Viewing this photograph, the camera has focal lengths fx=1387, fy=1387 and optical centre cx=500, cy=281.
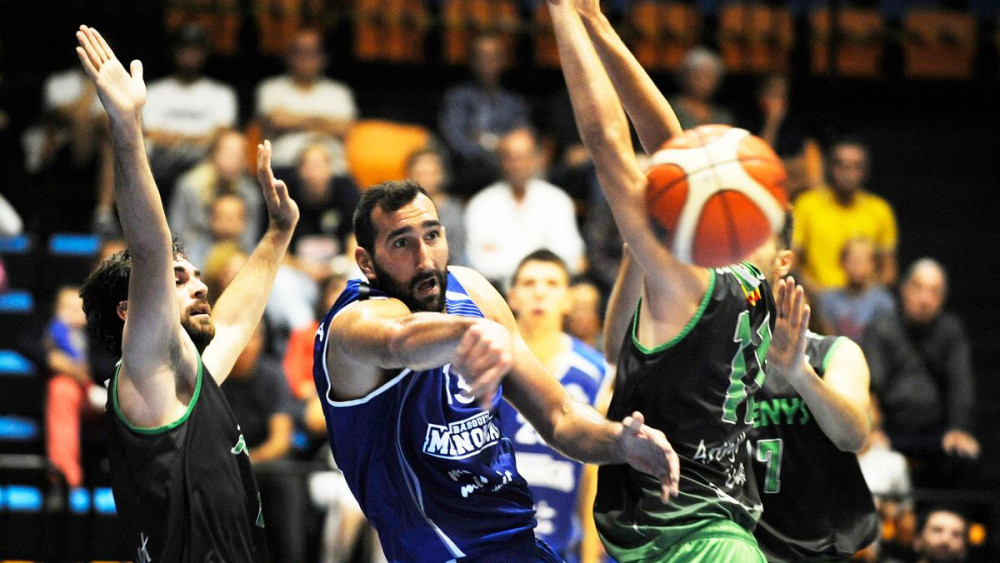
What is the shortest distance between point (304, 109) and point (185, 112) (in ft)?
3.14

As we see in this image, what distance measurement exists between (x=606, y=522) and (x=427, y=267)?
1.04 m

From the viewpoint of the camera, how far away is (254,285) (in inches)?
214

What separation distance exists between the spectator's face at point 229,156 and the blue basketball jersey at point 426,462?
590cm

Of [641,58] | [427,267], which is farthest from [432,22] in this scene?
[427,267]

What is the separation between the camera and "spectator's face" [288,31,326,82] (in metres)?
Answer: 11.4

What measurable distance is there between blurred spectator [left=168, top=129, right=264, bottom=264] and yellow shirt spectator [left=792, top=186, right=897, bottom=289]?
442 centimetres

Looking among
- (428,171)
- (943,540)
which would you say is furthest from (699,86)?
(943,540)

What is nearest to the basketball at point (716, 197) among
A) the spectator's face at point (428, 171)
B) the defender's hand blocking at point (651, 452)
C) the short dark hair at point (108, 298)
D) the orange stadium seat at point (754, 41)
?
the defender's hand blocking at point (651, 452)

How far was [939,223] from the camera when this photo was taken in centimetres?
1350

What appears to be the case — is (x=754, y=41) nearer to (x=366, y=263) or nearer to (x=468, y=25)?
(x=468, y=25)

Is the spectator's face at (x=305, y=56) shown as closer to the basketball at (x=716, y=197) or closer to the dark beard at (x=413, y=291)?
the dark beard at (x=413, y=291)

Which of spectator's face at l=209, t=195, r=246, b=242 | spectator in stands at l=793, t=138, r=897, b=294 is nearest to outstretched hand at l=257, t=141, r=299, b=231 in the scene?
spectator's face at l=209, t=195, r=246, b=242

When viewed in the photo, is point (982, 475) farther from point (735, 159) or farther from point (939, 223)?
point (735, 159)

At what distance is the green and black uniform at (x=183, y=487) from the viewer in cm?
465
